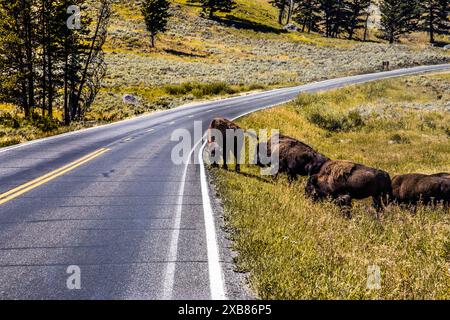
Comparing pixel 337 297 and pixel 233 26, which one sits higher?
pixel 233 26

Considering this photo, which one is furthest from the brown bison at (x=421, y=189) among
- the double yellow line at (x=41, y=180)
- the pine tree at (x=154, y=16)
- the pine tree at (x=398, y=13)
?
the pine tree at (x=398, y=13)

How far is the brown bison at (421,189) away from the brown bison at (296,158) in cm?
236

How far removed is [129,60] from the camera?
6253 cm

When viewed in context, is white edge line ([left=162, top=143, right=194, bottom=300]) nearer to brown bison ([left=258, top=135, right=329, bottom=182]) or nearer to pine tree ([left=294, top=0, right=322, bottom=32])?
brown bison ([left=258, top=135, right=329, bottom=182])

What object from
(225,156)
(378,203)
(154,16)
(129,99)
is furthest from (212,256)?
(154,16)

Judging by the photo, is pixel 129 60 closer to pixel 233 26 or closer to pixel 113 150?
pixel 233 26

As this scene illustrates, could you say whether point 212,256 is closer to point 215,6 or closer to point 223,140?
point 223,140

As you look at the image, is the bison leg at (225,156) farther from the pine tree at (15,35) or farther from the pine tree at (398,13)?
the pine tree at (398,13)

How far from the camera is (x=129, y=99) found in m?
36.4

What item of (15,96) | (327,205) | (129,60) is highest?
(129,60)

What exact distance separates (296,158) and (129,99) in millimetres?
27151
